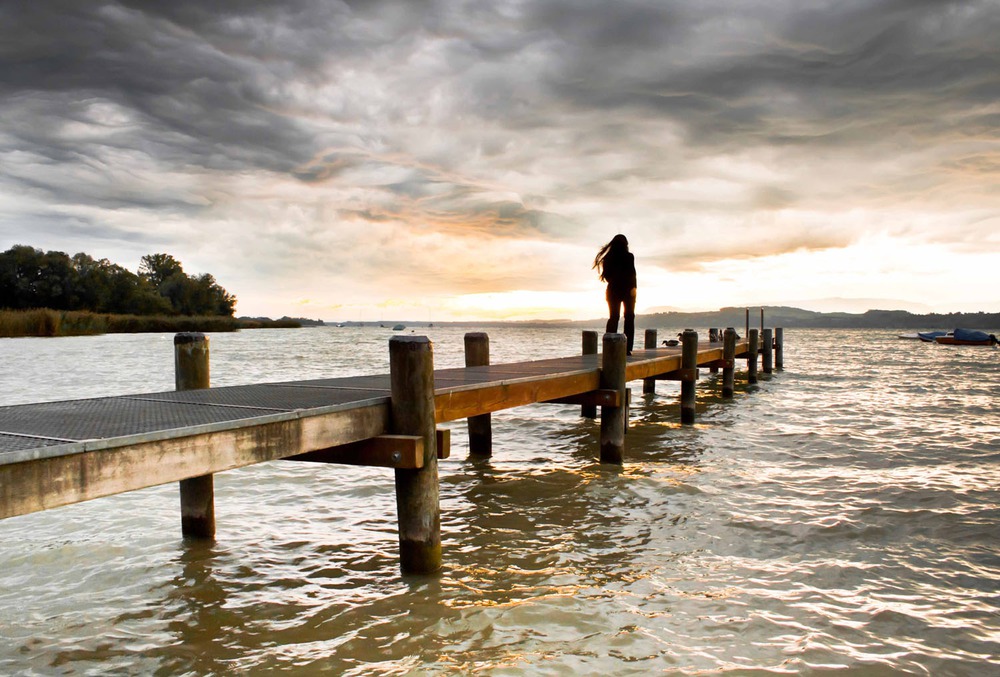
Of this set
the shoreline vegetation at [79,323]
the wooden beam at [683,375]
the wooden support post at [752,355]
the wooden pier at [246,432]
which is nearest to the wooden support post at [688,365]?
the wooden beam at [683,375]

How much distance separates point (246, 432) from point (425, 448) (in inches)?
59.5

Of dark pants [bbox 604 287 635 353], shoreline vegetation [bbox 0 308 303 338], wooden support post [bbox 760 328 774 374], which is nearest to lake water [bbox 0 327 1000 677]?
dark pants [bbox 604 287 635 353]

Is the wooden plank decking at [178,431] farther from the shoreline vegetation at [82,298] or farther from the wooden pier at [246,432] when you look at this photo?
the shoreline vegetation at [82,298]

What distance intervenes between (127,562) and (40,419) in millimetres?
2310

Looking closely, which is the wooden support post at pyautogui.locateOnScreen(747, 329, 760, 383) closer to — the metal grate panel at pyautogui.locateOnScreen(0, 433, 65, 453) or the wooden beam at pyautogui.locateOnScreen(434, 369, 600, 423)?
the wooden beam at pyautogui.locateOnScreen(434, 369, 600, 423)

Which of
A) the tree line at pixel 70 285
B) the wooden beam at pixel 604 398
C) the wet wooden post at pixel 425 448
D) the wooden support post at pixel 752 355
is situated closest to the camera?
the wet wooden post at pixel 425 448

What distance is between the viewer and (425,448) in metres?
5.16

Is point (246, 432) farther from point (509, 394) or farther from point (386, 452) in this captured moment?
point (509, 394)

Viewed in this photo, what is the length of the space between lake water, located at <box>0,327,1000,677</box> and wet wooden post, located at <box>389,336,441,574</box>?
24cm

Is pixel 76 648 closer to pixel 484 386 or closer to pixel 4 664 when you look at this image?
pixel 4 664

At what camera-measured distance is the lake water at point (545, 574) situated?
13.6 ft

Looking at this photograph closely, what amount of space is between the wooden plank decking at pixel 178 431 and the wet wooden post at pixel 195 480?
0.49 meters

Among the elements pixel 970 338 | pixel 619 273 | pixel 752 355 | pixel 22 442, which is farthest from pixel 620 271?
pixel 970 338

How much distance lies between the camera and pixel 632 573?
5492mm
